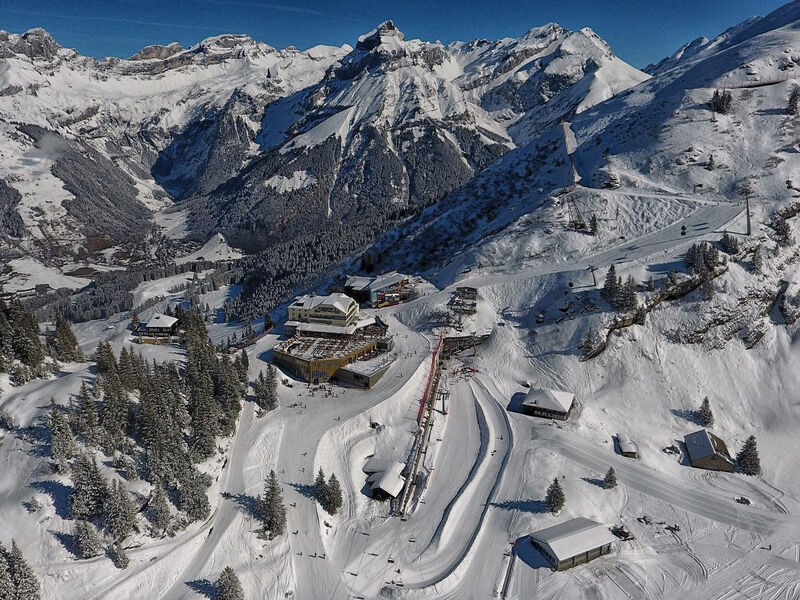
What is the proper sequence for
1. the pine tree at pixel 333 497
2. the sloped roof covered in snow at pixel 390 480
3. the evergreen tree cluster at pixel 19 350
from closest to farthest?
the pine tree at pixel 333 497
the sloped roof covered in snow at pixel 390 480
the evergreen tree cluster at pixel 19 350

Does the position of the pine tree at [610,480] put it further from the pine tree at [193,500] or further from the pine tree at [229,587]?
the pine tree at [193,500]

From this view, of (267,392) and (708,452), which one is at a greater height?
(267,392)

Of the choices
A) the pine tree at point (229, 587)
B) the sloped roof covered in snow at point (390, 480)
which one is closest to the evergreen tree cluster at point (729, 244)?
the sloped roof covered in snow at point (390, 480)

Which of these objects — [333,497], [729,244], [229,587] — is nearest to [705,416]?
[729,244]

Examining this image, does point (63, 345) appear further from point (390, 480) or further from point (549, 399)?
point (549, 399)

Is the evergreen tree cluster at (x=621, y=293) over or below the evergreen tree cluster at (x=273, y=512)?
over

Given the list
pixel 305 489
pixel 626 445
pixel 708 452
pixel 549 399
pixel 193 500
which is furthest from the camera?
pixel 549 399

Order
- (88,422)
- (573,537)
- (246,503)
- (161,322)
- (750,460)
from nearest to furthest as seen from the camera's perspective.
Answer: (573,537), (88,422), (246,503), (750,460), (161,322)
